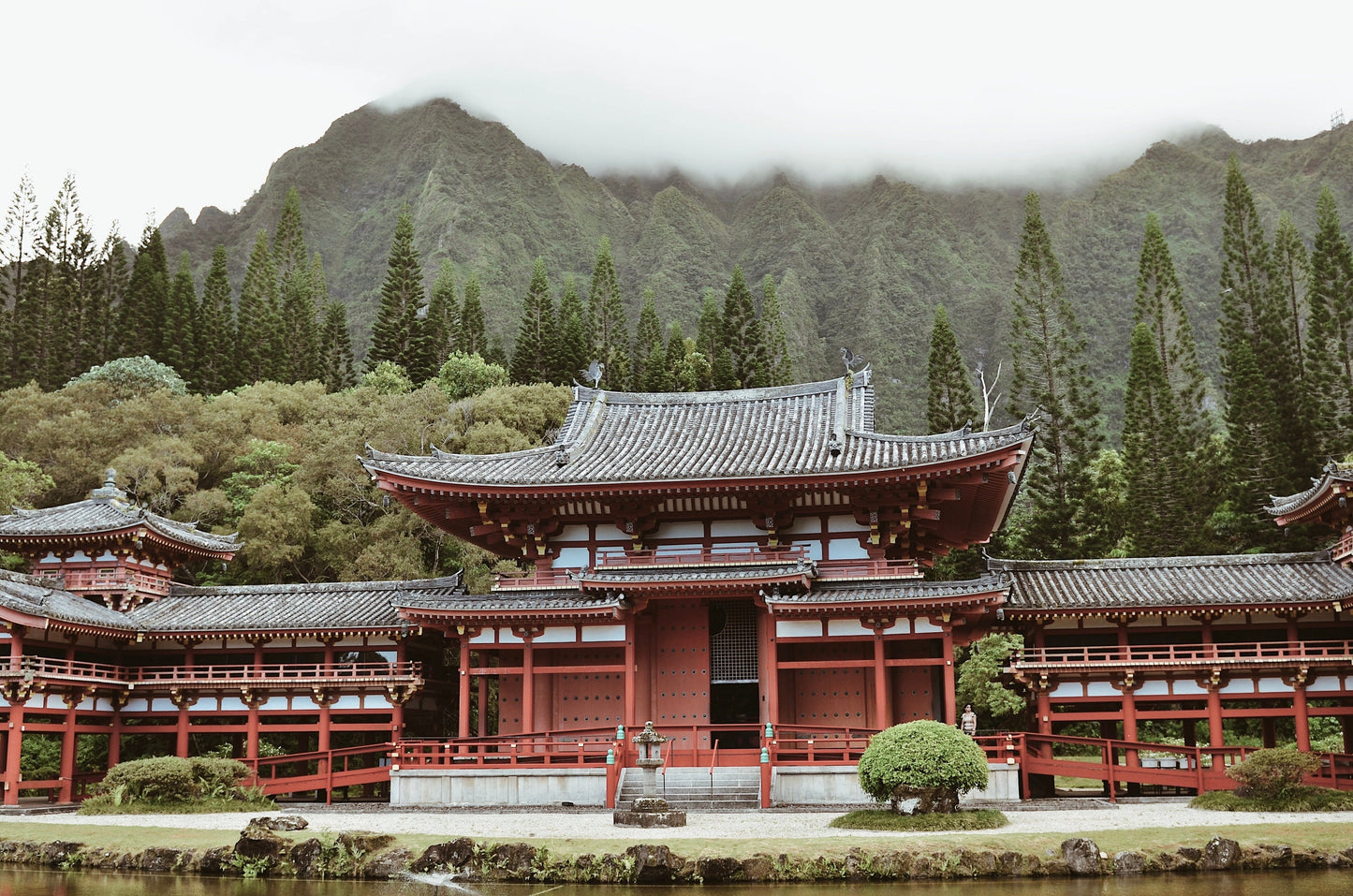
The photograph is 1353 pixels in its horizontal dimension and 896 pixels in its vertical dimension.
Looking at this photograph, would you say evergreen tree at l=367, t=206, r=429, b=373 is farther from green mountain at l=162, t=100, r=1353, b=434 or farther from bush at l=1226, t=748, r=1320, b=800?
bush at l=1226, t=748, r=1320, b=800

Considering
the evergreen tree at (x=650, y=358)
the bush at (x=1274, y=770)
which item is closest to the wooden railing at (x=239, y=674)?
the bush at (x=1274, y=770)

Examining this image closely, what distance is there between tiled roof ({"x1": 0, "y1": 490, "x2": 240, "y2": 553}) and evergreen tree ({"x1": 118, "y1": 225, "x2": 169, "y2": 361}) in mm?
30014

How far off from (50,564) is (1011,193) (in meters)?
105

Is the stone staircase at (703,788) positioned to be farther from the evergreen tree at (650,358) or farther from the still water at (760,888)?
the evergreen tree at (650,358)

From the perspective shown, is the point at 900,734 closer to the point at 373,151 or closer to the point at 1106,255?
the point at 1106,255

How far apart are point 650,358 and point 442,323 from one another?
42.1 ft

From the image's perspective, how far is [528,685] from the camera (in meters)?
23.1

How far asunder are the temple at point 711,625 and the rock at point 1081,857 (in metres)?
7.00

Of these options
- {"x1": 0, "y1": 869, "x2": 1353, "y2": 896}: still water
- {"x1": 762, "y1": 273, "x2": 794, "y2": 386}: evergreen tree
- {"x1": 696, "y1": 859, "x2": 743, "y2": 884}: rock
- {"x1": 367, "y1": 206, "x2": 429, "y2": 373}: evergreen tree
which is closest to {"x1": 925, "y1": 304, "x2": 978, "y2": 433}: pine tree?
{"x1": 762, "y1": 273, "x2": 794, "y2": 386}: evergreen tree

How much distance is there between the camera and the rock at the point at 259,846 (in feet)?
48.7

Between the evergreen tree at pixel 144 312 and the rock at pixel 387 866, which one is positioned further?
the evergreen tree at pixel 144 312

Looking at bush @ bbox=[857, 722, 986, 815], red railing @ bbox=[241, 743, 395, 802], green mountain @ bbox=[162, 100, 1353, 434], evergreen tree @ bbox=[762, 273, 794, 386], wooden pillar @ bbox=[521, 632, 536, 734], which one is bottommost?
red railing @ bbox=[241, 743, 395, 802]

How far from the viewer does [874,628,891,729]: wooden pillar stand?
2150cm

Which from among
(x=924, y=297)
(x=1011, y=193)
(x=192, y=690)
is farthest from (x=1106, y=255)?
(x=192, y=690)
